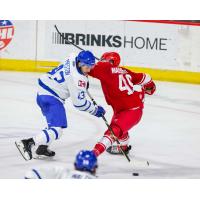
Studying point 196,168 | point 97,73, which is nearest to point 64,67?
point 97,73

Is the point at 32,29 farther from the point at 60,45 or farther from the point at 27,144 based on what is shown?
the point at 27,144

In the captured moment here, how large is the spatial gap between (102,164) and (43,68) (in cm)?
460

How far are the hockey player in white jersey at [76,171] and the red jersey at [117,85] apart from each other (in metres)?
2.03

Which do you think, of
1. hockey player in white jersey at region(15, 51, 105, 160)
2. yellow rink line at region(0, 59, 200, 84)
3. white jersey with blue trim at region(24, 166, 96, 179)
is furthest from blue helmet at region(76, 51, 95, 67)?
yellow rink line at region(0, 59, 200, 84)

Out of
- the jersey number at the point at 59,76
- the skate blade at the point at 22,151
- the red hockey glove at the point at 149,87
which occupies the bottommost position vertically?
the skate blade at the point at 22,151

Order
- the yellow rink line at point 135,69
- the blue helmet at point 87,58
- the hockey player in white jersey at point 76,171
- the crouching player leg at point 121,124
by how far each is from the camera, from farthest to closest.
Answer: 1. the yellow rink line at point 135,69
2. the crouching player leg at point 121,124
3. the blue helmet at point 87,58
4. the hockey player in white jersey at point 76,171

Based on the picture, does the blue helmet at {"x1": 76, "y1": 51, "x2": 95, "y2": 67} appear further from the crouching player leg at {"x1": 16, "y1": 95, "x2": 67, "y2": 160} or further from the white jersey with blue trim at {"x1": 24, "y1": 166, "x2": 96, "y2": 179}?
the white jersey with blue trim at {"x1": 24, "y1": 166, "x2": 96, "y2": 179}

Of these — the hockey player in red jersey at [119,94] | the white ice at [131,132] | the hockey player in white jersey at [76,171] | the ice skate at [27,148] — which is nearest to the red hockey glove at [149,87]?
the hockey player in red jersey at [119,94]

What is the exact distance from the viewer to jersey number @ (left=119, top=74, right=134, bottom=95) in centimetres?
591

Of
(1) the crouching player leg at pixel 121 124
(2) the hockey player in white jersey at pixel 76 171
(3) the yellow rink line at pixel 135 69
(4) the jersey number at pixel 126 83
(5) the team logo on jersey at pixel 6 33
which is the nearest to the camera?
(2) the hockey player in white jersey at pixel 76 171

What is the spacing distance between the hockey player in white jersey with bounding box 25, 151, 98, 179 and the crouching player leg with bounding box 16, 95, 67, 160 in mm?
1827

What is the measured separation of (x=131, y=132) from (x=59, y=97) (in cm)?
146

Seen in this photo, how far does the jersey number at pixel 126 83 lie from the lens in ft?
19.4

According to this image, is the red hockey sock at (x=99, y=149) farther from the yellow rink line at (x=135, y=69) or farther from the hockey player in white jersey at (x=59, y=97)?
the yellow rink line at (x=135, y=69)
